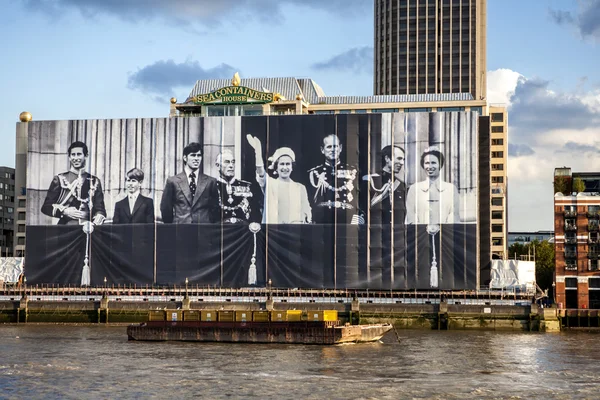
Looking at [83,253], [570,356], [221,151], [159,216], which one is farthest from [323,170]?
[570,356]

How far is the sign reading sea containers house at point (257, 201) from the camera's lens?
163 m

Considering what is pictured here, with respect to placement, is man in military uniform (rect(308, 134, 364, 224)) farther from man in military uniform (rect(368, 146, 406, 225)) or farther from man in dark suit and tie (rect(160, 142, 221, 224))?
man in dark suit and tie (rect(160, 142, 221, 224))

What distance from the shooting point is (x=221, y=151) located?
6668 inches

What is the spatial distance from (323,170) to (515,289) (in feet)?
120

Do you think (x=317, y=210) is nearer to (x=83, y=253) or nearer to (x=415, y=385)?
(x=83, y=253)

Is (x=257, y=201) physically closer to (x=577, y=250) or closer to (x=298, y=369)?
(x=577, y=250)

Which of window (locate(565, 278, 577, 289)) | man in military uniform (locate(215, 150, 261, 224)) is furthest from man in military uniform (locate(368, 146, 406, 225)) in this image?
window (locate(565, 278, 577, 289))

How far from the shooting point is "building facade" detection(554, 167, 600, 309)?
569ft

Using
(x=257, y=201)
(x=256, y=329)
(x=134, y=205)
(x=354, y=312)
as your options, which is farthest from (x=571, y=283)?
(x=256, y=329)

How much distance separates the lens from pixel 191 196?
16925cm

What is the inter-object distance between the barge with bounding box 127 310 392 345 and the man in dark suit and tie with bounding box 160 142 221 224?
47.8m

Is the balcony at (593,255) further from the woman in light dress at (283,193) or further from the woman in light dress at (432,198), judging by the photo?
the woman in light dress at (283,193)

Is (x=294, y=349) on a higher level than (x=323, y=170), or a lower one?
lower

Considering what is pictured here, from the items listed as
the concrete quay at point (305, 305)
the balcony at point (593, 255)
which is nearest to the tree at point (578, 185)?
the balcony at point (593, 255)
